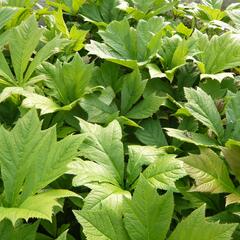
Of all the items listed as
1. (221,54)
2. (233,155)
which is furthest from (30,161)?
(221,54)

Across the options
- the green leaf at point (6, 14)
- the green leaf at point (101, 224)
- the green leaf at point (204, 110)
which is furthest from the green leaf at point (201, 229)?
the green leaf at point (6, 14)

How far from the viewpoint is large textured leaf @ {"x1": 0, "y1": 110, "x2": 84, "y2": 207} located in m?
0.90

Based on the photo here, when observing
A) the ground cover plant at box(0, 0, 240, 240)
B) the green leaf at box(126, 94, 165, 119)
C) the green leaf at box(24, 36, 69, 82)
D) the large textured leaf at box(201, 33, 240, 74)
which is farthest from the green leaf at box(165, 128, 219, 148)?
the green leaf at box(24, 36, 69, 82)

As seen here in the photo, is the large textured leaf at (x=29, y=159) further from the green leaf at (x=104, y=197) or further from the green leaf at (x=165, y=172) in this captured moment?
the green leaf at (x=165, y=172)

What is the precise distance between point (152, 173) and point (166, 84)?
43 cm

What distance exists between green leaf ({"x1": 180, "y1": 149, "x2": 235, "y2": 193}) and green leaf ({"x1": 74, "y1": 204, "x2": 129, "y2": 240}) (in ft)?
0.70

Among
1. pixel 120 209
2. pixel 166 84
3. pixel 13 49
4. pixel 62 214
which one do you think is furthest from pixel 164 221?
pixel 13 49

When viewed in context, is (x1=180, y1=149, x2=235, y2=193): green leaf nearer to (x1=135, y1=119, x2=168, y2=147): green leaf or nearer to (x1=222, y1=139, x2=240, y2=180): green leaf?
(x1=222, y1=139, x2=240, y2=180): green leaf

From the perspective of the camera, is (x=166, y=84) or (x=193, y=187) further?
(x=166, y=84)

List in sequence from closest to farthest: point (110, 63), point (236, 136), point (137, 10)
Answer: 1. point (236, 136)
2. point (110, 63)
3. point (137, 10)

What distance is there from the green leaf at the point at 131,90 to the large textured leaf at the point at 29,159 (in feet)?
1.08

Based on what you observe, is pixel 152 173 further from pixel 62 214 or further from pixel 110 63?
pixel 110 63

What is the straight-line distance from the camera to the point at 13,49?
1.23 meters

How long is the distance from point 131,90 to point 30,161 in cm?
46
